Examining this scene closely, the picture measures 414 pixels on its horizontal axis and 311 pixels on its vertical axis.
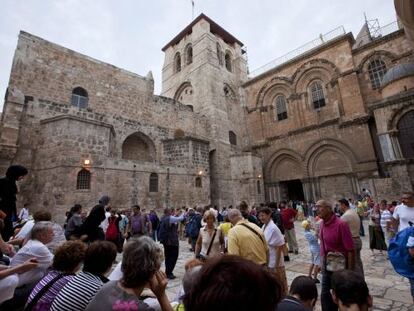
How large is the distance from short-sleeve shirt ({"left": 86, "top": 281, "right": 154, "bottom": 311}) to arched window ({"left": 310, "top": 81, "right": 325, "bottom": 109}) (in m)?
20.9

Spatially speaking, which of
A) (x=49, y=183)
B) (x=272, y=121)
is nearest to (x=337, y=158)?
(x=272, y=121)

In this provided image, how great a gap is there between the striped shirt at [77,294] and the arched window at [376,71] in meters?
21.1

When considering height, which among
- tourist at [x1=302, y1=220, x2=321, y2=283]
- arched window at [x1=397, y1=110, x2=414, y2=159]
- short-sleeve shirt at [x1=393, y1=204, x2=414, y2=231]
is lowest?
tourist at [x1=302, y1=220, x2=321, y2=283]

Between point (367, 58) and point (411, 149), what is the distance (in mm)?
7785

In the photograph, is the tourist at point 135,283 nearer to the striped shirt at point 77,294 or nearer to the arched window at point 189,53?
the striped shirt at point 77,294

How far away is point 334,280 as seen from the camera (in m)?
1.95

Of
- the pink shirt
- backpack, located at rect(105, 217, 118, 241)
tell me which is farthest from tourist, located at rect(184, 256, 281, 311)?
backpack, located at rect(105, 217, 118, 241)

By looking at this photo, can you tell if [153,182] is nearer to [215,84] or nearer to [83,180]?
[83,180]

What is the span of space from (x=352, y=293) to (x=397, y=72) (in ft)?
60.3

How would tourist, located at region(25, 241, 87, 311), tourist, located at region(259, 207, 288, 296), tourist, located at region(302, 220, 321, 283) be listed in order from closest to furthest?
tourist, located at region(25, 241, 87, 311)
tourist, located at region(259, 207, 288, 296)
tourist, located at region(302, 220, 321, 283)

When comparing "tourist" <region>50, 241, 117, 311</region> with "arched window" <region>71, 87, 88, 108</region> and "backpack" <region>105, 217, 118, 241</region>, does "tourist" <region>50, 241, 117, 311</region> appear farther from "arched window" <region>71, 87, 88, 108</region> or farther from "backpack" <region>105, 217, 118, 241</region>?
"arched window" <region>71, 87, 88, 108</region>

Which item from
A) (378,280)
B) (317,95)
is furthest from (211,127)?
(378,280)

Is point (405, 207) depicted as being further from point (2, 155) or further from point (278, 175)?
point (278, 175)

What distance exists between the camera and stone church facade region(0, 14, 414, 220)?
1124cm
